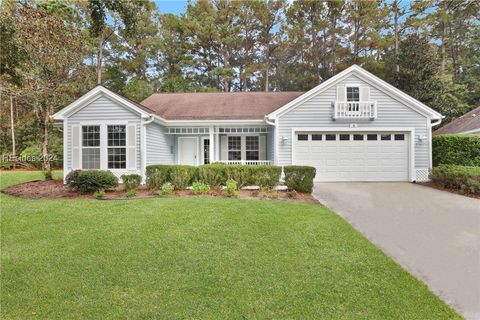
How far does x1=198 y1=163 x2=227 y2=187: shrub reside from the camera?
9.60 m

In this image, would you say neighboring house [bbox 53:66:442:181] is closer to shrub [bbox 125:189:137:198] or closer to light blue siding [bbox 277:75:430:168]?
light blue siding [bbox 277:75:430:168]

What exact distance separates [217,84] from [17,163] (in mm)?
18943

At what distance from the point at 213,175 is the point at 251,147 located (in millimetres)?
5197

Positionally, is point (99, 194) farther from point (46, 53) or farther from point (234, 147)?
point (46, 53)

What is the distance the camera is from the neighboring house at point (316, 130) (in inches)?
462

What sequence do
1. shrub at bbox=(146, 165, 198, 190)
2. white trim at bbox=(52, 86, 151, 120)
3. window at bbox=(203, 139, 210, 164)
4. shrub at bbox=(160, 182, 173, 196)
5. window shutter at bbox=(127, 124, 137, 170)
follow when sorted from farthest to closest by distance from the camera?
window at bbox=(203, 139, 210, 164) < window shutter at bbox=(127, 124, 137, 170) < white trim at bbox=(52, 86, 151, 120) < shrub at bbox=(146, 165, 198, 190) < shrub at bbox=(160, 182, 173, 196)

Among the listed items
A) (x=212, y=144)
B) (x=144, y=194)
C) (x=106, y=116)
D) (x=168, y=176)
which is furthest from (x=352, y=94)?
(x=106, y=116)

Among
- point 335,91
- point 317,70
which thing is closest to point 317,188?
point 335,91

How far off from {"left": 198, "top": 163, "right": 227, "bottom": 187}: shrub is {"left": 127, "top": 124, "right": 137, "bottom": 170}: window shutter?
369cm

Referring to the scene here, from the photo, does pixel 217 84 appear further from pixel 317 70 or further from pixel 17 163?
pixel 17 163

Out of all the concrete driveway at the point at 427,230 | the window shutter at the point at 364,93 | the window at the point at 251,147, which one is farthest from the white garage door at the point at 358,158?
the window at the point at 251,147

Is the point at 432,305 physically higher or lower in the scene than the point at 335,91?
lower

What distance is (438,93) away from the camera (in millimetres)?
18922

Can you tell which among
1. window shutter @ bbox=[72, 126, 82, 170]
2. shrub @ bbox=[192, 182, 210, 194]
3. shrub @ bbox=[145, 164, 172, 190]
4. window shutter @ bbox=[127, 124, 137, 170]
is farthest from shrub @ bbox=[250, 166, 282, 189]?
window shutter @ bbox=[72, 126, 82, 170]
